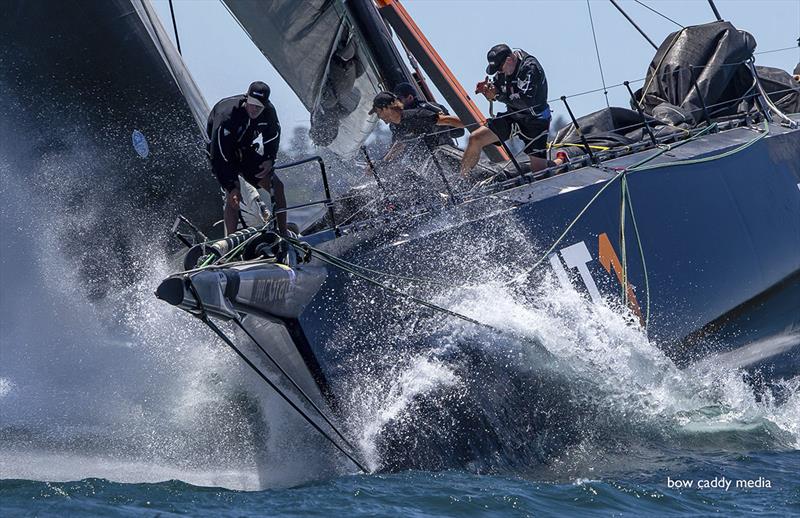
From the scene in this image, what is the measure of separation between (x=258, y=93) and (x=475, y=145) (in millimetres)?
1611

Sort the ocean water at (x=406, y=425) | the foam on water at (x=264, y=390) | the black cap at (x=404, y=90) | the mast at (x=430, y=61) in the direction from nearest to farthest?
the ocean water at (x=406, y=425) < the foam on water at (x=264, y=390) < the black cap at (x=404, y=90) < the mast at (x=430, y=61)

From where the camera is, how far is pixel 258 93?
5.82 m

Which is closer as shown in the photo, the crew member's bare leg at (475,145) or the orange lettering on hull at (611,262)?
the orange lettering on hull at (611,262)

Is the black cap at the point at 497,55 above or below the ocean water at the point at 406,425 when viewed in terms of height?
above

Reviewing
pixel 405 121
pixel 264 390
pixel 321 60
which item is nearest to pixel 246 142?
pixel 264 390

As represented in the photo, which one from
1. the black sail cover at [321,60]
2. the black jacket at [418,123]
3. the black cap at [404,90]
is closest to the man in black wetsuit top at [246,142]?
the black jacket at [418,123]

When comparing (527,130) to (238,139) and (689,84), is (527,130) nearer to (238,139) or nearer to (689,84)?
(238,139)

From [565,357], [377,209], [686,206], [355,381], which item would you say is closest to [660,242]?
[686,206]

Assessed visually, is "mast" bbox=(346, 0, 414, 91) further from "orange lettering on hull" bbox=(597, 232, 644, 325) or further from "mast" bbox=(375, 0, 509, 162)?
"orange lettering on hull" bbox=(597, 232, 644, 325)

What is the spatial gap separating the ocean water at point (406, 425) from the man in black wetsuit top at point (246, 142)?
85cm

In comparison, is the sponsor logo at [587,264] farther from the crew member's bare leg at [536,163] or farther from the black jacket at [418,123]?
the black jacket at [418,123]

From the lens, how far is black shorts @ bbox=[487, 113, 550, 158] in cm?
704

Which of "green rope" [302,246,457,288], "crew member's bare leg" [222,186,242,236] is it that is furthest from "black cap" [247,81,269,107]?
"green rope" [302,246,457,288]

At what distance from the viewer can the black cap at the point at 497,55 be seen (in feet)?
23.3
